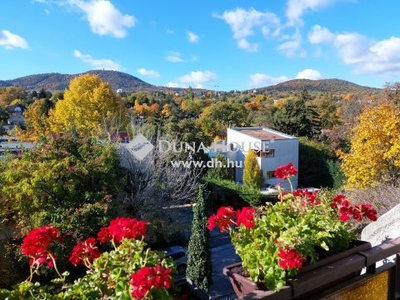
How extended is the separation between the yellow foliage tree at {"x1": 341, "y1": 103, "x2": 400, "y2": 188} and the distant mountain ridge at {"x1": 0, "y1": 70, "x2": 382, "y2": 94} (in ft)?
154

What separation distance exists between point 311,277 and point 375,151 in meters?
10.1

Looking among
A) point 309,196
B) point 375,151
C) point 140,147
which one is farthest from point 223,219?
point 140,147

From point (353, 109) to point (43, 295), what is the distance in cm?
2515

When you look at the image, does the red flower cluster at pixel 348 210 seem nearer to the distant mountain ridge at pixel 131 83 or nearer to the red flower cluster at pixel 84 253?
the red flower cluster at pixel 84 253

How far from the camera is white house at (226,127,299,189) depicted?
1798 centimetres

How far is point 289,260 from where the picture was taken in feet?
4.24

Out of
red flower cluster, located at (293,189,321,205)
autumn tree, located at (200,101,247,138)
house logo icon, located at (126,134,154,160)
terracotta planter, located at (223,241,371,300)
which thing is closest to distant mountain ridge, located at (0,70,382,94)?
autumn tree, located at (200,101,247,138)

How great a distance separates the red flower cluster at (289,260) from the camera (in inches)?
50.8

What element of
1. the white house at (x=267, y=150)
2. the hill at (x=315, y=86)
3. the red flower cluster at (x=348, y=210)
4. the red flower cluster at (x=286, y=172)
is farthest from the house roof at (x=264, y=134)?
the hill at (x=315, y=86)

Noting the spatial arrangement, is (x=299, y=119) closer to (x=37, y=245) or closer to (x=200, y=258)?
(x=200, y=258)

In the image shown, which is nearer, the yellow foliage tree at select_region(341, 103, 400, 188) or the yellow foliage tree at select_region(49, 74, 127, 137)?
the yellow foliage tree at select_region(341, 103, 400, 188)

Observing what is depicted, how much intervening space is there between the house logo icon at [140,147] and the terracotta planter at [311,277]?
10051 mm

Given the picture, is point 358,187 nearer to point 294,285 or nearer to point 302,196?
point 302,196

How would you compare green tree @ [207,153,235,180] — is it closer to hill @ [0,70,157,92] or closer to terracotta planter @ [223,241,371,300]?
terracotta planter @ [223,241,371,300]
